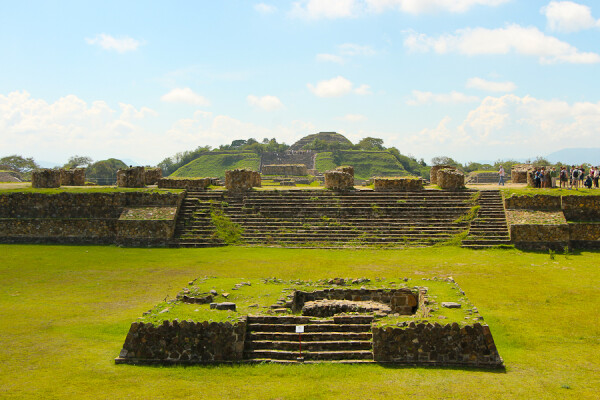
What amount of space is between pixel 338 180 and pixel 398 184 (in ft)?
9.17

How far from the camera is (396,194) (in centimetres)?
2478

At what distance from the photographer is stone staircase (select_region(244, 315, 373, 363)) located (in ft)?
30.9

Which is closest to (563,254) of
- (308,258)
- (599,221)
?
(599,221)

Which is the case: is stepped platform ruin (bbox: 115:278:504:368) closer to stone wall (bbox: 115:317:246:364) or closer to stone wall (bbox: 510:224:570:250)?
stone wall (bbox: 115:317:246:364)

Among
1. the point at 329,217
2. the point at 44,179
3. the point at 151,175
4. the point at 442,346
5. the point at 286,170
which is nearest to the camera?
the point at 442,346

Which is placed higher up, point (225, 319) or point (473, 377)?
point (225, 319)

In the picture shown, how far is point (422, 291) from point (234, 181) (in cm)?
1541

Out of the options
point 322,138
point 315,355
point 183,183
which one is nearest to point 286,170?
point 183,183

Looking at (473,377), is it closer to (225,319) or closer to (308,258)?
(225,319)

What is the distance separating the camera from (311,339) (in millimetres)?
9781

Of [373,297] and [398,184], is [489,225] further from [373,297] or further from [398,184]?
[373,297]

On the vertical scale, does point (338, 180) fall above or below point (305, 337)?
above

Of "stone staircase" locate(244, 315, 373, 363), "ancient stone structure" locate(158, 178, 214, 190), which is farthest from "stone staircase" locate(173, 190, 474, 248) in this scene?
"stone staircase" locate(244, 315, 373, 363)

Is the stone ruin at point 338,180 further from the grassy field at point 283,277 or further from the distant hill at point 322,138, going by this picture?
the distant hill at point 322,138
